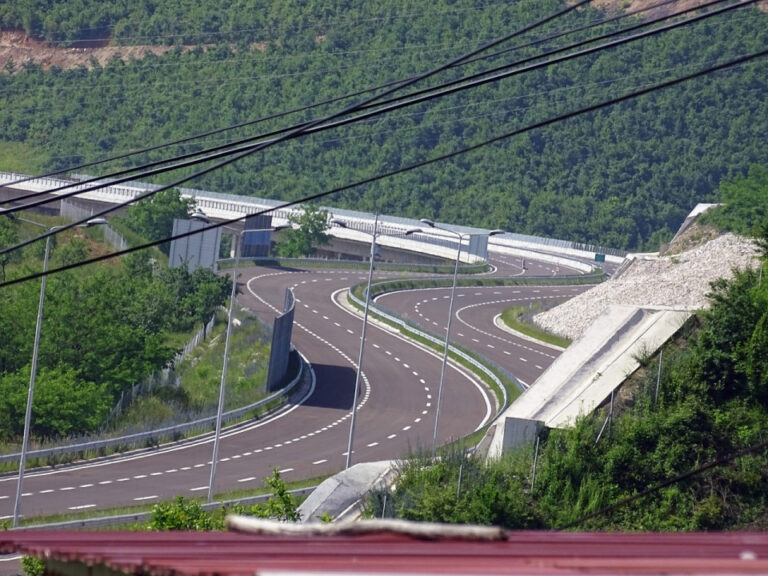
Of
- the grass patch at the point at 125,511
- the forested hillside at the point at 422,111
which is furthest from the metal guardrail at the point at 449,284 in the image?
the forested hillside at the point at 422,111

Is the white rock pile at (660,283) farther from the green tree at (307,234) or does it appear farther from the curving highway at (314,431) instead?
the green tree at (307,234)

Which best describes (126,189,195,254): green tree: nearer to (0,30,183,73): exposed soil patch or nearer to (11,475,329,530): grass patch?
(11,475,329,530): grass patch

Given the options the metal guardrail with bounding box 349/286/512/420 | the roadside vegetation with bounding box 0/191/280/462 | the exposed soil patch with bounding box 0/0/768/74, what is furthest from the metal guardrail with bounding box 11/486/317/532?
the exposed soil patch with bounding box 0/0/768/74

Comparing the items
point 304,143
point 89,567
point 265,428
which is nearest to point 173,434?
point 265,428

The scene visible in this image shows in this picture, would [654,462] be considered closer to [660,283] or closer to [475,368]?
[475,368]

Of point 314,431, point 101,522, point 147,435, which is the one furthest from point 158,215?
point 101,522
